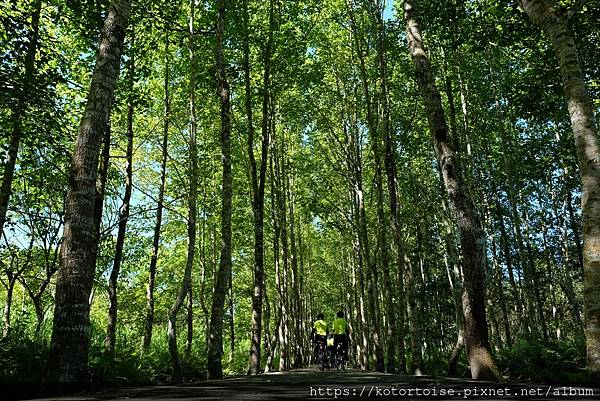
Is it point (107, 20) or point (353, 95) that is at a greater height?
point (353, 95)

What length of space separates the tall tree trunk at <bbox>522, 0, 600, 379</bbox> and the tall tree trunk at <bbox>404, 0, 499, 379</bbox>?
5.52ft

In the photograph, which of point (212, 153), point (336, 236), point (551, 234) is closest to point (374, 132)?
point (212, 153)

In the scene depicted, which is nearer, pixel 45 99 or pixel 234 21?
pixel 45 99

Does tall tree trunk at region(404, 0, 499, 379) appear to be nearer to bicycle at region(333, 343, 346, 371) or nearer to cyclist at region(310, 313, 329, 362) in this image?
bicycle at region(333, 343, 346, 371)

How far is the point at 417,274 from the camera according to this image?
4128 cm

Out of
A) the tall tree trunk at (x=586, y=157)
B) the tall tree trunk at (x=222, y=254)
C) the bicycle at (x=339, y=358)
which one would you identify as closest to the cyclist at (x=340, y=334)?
the bicycle at (x=339, y=358)

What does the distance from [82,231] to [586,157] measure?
28.7ft

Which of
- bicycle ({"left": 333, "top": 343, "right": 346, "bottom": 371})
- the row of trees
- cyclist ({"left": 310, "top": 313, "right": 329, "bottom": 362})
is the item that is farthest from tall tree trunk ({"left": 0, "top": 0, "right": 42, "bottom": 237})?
bicycle ({"left": 333, "top": 343, "right": 346, "bottom": 371})

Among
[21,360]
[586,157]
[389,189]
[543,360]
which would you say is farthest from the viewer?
[389,189]

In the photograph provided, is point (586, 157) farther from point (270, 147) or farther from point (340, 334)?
point (270, 147)

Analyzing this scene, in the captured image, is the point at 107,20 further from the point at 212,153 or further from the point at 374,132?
the point at 212,153

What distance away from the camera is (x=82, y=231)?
6.77 m

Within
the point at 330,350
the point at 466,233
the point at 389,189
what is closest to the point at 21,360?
the point at 466,233

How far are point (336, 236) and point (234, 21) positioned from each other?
26597 mm
